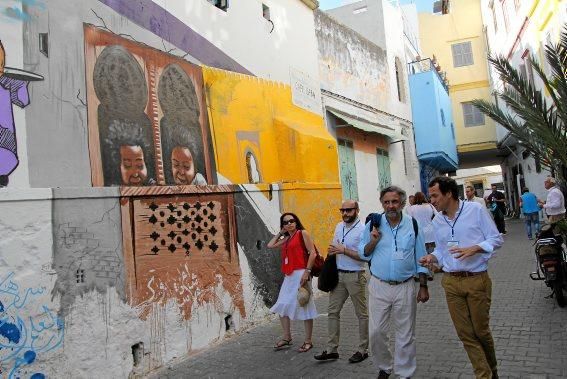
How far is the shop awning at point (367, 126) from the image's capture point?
38.1ft

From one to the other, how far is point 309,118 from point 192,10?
369cm

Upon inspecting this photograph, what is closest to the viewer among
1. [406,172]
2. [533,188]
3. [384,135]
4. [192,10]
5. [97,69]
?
[97,69]

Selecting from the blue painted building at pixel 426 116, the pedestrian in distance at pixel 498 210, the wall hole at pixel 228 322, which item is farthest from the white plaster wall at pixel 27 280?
the blue painted building at pixel 426 116

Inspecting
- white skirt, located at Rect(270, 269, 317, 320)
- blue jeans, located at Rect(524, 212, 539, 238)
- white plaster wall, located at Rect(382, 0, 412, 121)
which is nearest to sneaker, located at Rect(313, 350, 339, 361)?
white skirt, located at Rect(270, 269, 317, 320)

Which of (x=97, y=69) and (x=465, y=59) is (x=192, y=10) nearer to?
(x=97, y=69)

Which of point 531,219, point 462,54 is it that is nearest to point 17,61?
point 531,219

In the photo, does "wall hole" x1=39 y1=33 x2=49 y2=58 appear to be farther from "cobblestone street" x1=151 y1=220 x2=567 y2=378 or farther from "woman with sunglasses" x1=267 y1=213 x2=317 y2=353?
"cobblestone street" x1=151 y1=220 x2=567 y2=378

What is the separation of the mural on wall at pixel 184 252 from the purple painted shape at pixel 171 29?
2.02 m

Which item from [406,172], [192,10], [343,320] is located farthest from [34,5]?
[406,172]

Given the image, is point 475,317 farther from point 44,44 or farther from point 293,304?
point 44,44

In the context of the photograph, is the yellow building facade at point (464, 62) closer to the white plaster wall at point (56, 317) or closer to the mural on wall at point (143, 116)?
the mural on wall at point (143, 116)

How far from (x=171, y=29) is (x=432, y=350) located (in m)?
4.93

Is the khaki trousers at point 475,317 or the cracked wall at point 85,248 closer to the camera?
the khaki trousers at point 475,317

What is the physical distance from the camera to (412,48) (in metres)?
20.3
